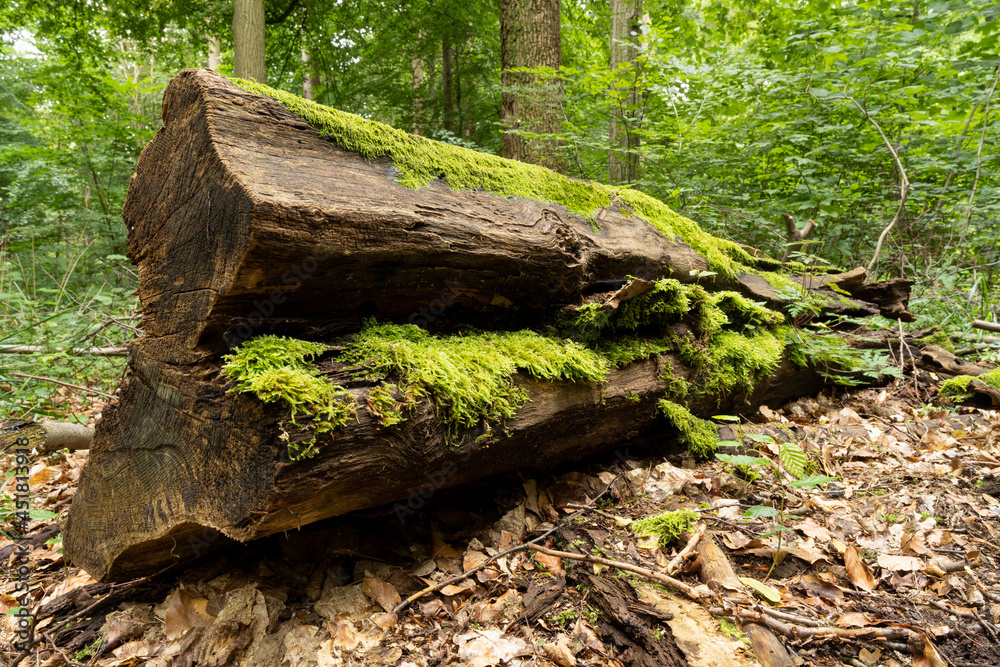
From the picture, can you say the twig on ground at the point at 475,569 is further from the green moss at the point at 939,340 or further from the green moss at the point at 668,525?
the green moss at the point at 939,340

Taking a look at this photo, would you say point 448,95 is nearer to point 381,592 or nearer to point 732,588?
point 381,592

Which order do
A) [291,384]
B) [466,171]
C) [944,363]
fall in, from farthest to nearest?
[944,363], [466,171], [291,384]

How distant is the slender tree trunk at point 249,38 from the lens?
5.79 metres

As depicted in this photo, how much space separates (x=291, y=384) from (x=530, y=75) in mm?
5755

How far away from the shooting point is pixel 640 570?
6.41 ft

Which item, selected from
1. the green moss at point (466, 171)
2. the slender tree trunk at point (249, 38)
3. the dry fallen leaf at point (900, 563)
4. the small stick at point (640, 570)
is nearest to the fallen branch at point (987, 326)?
the green moss at point (466, 171)

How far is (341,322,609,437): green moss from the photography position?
193 centimetres

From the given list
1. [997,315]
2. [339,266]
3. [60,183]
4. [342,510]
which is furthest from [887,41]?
[60,183]

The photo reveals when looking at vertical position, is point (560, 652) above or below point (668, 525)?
below

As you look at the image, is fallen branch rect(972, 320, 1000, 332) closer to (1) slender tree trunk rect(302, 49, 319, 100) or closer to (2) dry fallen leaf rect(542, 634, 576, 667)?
(2) dry fallen leaf rect(542, 634, 576, 667)

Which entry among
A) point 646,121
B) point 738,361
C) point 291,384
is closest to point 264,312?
point 291,384

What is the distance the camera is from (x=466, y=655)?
1726mm

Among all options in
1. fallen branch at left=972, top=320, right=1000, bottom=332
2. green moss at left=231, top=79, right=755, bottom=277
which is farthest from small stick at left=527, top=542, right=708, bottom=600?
fallen branch at left=972, top=320, right=1000, bottom=332

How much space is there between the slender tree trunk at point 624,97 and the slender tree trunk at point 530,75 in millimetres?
832
